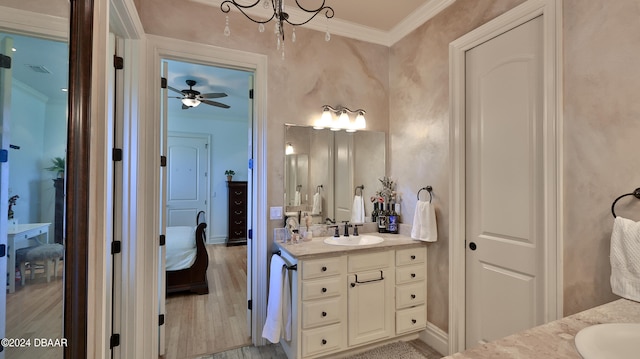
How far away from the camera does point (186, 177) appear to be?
607 centimetres

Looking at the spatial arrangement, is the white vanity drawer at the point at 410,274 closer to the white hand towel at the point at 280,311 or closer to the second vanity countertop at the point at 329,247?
the second vanity countertop at the point at 329,247

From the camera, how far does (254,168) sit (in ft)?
8.27

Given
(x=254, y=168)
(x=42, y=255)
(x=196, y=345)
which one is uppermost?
(x=254, y=168)

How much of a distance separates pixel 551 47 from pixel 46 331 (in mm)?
2588

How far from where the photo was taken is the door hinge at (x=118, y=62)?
1.97 m

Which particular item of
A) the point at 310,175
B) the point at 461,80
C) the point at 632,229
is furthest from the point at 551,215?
the point at 310,175

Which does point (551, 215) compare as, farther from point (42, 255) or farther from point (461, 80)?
point (42, 255)

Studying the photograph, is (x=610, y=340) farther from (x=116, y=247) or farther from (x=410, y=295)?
(x=116, y=247)

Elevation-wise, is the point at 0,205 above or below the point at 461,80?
below

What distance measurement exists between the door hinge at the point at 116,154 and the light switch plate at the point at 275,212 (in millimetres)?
1158

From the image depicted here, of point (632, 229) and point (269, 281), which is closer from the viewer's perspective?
point (632, 229)

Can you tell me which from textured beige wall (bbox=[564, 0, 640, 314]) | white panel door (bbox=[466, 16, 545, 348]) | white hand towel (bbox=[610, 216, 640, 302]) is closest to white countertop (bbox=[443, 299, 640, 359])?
white hand towel (bbox=[610, 216, 640, 302])

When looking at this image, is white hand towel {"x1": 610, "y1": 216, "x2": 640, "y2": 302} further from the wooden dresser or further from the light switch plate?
the wooden dresser

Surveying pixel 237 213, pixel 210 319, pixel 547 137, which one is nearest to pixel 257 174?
pixel 210 319
